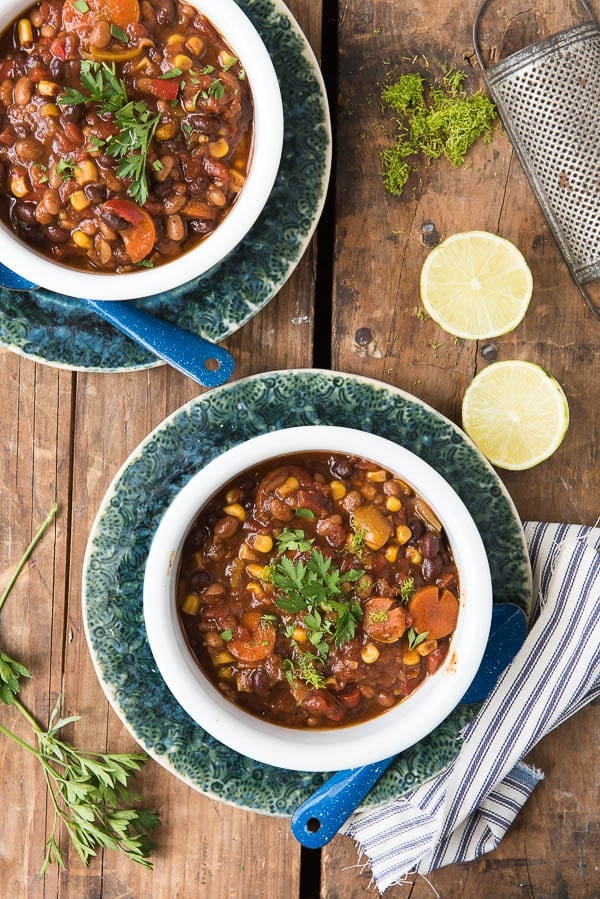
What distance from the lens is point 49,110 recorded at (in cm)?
246

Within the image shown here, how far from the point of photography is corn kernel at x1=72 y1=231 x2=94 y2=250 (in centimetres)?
257

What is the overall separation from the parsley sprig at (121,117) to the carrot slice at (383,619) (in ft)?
4.67

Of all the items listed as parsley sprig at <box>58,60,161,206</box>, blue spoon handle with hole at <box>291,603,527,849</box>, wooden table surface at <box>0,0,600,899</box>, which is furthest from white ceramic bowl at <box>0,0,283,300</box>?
blue spoon handle with hole at <box>291,603,527,849</box>

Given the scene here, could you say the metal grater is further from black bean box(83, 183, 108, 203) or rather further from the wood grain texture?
black bean box(83, 183, 108, 203)

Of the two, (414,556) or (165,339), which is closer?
(414,556)

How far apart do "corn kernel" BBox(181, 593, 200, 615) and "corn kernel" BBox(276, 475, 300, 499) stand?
421mm

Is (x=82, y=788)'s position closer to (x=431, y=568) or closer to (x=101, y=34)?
(x=431, y=568)

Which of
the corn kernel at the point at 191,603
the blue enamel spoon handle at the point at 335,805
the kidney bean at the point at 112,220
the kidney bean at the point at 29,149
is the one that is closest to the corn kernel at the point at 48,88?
the kidney bean at the point at 29,149

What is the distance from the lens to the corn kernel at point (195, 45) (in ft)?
8.27

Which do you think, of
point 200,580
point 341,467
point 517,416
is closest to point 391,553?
point 341,467

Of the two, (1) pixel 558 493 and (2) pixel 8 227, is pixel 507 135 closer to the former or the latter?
(1) pixel 558 493

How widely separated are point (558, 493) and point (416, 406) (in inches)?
28.6

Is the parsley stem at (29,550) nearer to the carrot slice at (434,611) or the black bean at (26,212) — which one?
the black bean at (26,212)

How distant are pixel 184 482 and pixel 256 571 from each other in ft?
1.35
